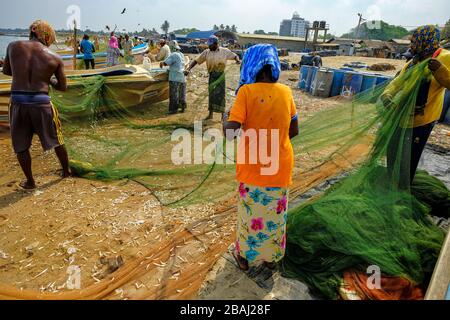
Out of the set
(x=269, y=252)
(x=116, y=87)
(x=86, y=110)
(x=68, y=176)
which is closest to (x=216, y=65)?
(x=116, y=87)

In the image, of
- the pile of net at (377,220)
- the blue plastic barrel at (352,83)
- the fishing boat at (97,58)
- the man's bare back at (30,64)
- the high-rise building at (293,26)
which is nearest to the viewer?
the pile of net at (377,220)

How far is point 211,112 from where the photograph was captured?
6.75 metres

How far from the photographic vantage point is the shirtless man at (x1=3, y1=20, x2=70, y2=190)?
353 cm

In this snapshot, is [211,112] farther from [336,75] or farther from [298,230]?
[336,75]

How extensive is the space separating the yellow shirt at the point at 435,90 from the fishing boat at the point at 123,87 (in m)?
5.39

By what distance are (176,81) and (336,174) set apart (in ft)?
15.3

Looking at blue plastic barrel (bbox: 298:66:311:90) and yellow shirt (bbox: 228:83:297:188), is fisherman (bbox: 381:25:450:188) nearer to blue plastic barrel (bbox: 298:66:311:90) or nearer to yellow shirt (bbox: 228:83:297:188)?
yellow shirt (bbox: 228:83:297:188)

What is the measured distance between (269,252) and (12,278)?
86.5 inches

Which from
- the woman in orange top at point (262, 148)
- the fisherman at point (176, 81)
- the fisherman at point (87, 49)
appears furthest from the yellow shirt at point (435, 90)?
the fisherman at point (87, 49)

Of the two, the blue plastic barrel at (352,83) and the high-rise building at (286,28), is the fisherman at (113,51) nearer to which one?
the blue plastic barrel at (352,83)

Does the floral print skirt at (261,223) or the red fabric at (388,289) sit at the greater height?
the floral print skirt at (261,223)

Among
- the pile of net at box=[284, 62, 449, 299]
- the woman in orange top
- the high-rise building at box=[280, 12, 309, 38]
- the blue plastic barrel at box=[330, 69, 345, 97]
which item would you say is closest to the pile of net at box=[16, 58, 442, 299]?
the pile of net at box=[284, 62, 449, 299]

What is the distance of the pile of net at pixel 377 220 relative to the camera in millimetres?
2383

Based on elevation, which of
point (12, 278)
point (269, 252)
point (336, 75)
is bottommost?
point (12, 278)
